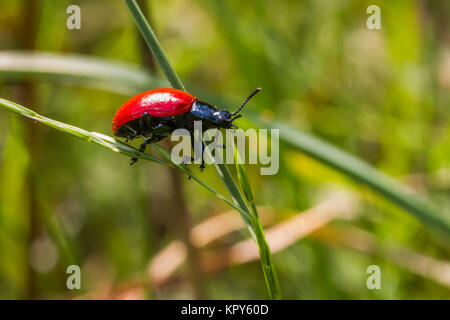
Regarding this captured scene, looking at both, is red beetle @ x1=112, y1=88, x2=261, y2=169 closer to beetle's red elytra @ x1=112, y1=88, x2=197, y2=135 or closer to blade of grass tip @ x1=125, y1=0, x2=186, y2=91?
beetle's red elytra @ x1=112, y1=88, x2=197, y2=135

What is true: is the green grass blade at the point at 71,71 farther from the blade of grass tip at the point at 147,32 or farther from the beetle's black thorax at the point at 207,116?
the blade of grass tip at the point at 147,32

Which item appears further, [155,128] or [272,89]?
[272,89]

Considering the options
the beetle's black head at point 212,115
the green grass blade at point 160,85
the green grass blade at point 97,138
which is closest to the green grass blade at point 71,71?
the green grass blade at point 160,85

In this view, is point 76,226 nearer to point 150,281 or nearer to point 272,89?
point 150,281

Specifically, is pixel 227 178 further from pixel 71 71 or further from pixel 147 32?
pixel 71 71

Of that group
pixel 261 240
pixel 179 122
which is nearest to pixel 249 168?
pixel 179 122

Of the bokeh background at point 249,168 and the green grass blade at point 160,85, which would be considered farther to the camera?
the bokeh background at point 249,168

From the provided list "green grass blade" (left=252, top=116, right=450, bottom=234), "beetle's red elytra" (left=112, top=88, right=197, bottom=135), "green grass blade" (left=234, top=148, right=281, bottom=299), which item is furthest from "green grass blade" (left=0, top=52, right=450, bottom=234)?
"green grass blade" (left=234, top=148, right=281, bottom=299)
